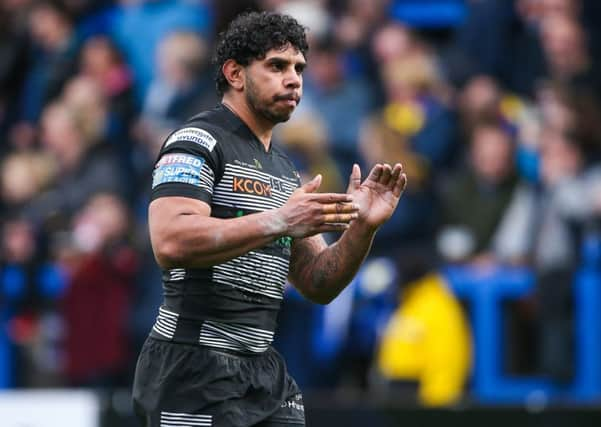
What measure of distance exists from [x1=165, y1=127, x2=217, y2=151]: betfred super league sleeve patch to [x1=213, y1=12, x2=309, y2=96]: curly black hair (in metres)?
0.41

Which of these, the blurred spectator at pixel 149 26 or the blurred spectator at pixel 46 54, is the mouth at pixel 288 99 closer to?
the blurred spectator at pixel 149 26

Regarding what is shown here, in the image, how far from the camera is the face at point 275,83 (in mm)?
5406

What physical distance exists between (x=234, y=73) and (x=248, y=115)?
0.19 meters

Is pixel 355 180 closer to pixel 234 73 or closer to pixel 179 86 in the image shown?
pixel 234 73

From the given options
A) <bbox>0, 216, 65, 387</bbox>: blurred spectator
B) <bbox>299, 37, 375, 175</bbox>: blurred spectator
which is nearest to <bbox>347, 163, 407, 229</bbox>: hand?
<bbox>299, 37, 375, 175</bbox>: blurred spectator

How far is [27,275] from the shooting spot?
11383 millimetres

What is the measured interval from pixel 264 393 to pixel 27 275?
6458mm

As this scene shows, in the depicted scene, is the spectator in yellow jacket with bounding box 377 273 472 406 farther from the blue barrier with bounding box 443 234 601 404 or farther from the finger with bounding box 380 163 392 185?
the finger with bounding box 380 163 392 185

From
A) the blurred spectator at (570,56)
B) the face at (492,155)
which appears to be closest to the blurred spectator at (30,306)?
the face at (492,155)

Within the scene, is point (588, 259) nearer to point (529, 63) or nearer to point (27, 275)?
point (529, 63)

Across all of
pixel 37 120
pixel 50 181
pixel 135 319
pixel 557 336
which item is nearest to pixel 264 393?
pixel 557 336

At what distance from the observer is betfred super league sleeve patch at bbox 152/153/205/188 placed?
5066mm

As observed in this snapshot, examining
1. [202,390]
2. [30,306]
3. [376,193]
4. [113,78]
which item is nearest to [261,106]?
[376,193]

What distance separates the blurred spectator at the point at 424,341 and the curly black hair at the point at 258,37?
4.22 m
